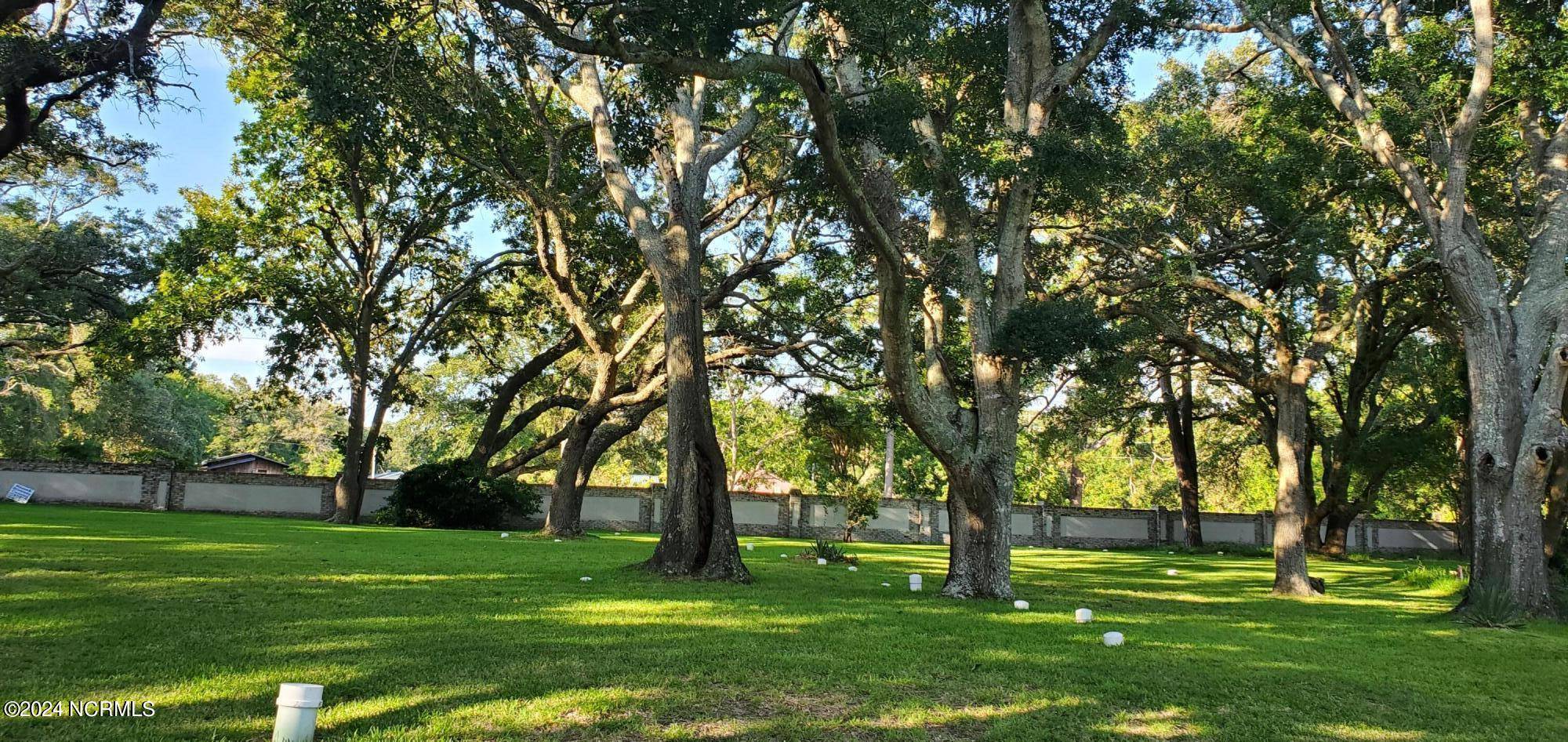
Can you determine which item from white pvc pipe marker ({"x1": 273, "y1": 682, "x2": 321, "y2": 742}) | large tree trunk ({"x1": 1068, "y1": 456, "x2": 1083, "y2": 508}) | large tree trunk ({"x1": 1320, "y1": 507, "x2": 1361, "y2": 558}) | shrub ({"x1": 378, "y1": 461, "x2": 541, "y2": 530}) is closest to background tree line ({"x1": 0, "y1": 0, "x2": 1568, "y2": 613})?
shrub ({"x1": 378, "y1": 461, "x2": 541, "y2": 530})

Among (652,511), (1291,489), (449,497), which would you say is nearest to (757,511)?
(652,511)

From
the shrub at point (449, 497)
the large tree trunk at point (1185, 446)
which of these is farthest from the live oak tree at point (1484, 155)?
the shrub at point (449, 497)

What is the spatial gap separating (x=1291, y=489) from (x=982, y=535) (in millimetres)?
6123

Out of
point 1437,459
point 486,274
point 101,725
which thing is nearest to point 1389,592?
point 1437,459

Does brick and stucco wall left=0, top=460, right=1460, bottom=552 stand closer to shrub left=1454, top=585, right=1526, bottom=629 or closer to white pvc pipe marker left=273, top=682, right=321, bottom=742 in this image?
shrub left=1454, top=585, right=1526, bottom=629

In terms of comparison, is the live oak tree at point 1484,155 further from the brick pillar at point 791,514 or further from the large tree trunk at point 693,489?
the brick pillar at point 791,514

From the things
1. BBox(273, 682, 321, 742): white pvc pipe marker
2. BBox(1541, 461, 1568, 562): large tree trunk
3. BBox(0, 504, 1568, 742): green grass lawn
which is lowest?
BBox(0, 504, 1568, 742): green grass lawn

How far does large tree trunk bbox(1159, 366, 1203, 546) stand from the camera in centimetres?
2462

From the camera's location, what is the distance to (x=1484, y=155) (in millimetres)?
11328

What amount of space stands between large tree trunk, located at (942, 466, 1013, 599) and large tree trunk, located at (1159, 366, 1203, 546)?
17173 mm

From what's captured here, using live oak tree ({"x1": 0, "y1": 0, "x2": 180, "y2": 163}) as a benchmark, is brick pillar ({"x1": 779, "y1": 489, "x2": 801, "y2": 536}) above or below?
below

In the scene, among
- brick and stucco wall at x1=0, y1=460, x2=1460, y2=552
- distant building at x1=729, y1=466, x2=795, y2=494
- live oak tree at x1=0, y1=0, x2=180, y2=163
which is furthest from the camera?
distant building at x1=729, y1=466, x2=795, y2=494

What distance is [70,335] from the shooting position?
22.7 metres

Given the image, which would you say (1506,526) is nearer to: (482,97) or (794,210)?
(794,210)
